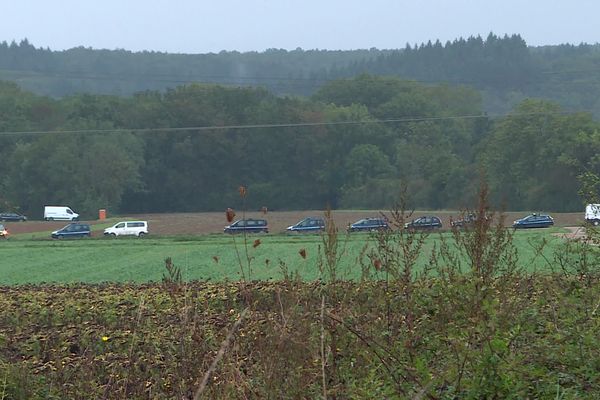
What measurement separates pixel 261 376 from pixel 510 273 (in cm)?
195

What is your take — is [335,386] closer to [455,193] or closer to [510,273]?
[510,273]

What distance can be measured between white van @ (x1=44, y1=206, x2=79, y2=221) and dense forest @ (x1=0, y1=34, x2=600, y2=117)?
58525 mm

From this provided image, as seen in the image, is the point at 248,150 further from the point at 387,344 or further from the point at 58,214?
the point at 387,344

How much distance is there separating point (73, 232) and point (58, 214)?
17078 millimetres

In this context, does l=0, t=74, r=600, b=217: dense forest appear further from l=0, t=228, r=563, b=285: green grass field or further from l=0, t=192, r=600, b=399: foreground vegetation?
l=0, t=192, r=600, b=399: foreground vegetation

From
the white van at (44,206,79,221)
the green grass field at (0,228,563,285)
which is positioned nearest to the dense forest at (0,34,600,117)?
the white van at (44,206,79,221)

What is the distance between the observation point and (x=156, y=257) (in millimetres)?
30266

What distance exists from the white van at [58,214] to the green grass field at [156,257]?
24.6 meters

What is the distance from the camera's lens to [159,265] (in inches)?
1078

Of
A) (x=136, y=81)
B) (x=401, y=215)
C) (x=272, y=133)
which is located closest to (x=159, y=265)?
(x=401, y=215)

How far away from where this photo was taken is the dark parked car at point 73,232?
47.2 m

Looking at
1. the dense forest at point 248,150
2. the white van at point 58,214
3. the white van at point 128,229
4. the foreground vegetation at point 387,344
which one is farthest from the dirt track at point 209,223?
the foreground vegetation at point 387,344

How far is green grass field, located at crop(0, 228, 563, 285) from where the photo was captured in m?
23.8

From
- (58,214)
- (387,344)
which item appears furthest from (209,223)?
(387,344)
